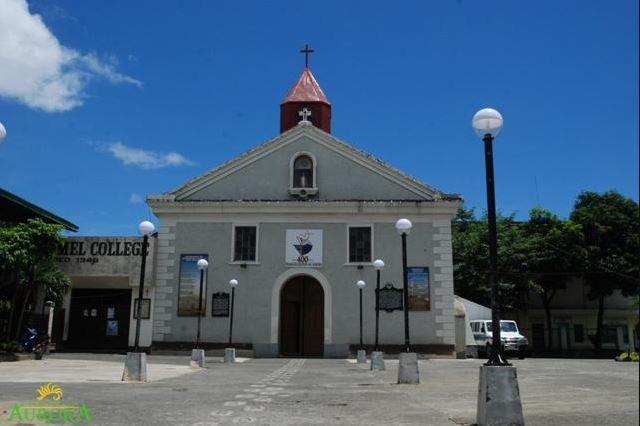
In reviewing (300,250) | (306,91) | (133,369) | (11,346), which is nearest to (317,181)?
(300,250)

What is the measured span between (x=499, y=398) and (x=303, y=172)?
23.2m

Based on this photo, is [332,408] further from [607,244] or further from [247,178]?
[607,244]

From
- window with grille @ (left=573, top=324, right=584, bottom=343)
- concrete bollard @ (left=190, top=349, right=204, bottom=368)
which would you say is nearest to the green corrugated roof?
concrete bollard @ (left=190, top=349, right=204, bottom=368)

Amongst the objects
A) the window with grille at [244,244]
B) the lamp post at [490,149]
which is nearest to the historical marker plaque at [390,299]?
the window with grille at [244,244]

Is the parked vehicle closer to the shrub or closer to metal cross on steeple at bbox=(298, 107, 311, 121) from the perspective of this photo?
the shrub

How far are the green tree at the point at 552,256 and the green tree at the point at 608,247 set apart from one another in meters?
0.78

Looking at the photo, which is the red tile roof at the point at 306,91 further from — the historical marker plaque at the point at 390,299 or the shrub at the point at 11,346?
the shrub at the point at 11,346

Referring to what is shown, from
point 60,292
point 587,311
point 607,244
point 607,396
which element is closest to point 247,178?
point 60,292

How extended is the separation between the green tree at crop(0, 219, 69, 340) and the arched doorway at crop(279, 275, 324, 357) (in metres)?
9.67

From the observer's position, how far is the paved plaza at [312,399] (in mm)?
7863

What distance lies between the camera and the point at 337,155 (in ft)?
98.2

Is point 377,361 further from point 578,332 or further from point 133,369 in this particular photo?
point 578,332

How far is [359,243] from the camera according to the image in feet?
93.7

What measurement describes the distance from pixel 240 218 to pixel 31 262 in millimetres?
9707
